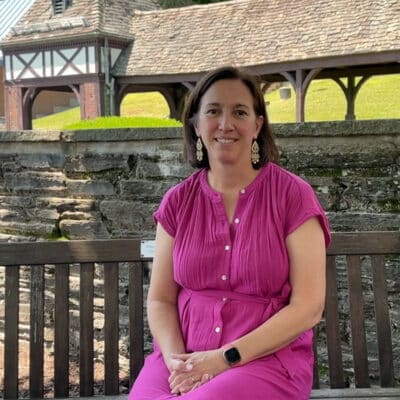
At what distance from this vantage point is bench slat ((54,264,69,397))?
272 centimetres

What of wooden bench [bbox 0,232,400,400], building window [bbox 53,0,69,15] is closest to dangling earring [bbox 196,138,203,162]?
wooden bench [bbox 0,232,400,400]

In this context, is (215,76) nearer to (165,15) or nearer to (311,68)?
(311,68)

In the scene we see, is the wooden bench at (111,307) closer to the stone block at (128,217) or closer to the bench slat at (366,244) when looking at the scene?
the bench slat at (366,244)

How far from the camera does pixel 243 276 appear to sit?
2.07 metres

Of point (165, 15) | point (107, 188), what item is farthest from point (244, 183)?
point (165, 15)

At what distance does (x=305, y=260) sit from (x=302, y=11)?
14.8 meters

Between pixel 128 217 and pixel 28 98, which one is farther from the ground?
pixel 28 98

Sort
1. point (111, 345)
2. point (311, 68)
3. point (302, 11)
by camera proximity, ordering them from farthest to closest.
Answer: point (302, 11) → point (311, 68) → point (111, 345)

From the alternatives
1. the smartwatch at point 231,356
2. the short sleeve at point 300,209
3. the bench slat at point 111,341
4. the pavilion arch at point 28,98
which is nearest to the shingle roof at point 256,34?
the pavilion arch at point 28,98

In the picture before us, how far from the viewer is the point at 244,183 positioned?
2.25 meters

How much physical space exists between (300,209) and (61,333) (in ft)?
4.21

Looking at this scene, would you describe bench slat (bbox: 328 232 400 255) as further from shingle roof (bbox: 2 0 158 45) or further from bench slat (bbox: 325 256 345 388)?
shingle roof (bbox: 2 0 158 45)

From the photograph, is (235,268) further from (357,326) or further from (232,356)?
(357,326)

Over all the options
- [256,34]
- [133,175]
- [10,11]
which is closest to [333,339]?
[133,175]
